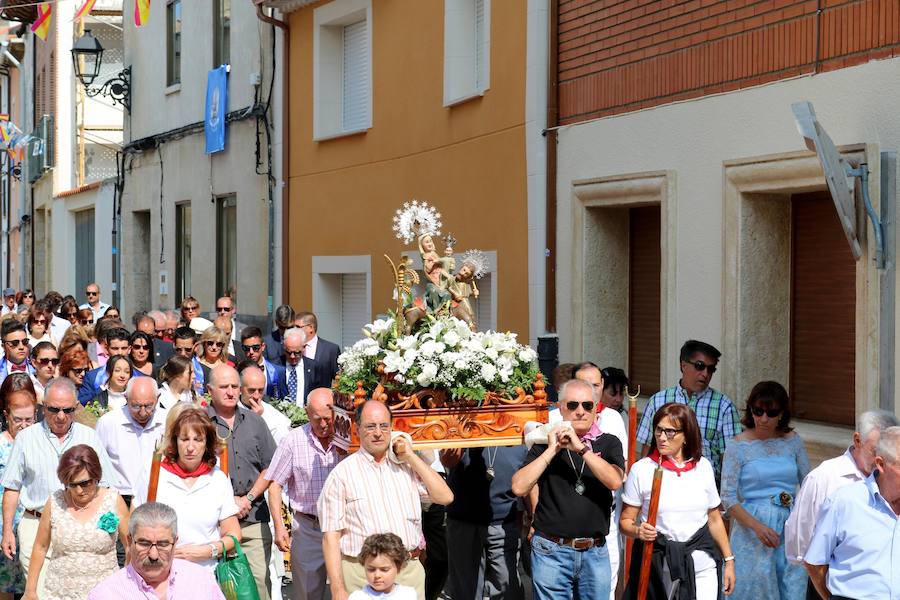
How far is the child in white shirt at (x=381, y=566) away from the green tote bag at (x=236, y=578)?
104 cm

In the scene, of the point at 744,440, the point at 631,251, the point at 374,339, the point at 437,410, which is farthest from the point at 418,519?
the point at 631,251

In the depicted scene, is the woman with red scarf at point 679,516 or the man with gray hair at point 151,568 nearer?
the man with gray hair at point 151,568

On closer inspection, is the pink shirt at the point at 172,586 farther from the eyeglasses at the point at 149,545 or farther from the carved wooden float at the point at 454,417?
the carved wooden float at the point at 454,417

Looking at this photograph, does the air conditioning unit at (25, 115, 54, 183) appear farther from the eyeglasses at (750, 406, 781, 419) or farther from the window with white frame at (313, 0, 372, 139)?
the eyeglasses at (750, 406, 781, 419)

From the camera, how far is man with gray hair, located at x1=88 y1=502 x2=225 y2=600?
5.96 metres

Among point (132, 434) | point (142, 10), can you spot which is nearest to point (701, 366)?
point (132, 434)

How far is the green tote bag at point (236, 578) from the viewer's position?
734cm

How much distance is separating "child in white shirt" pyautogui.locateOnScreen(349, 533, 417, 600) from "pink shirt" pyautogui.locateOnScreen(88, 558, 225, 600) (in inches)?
26.4

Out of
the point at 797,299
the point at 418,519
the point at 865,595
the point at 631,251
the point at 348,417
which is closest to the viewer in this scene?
the point at 865,595

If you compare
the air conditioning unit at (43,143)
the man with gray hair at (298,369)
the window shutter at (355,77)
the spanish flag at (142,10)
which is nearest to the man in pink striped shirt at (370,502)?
the man with gray hair at (298,369)

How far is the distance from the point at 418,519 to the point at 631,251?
18.9ft

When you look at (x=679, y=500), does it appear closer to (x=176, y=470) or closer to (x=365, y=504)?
(x=365, y=504)

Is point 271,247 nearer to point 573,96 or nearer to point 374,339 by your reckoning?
point 573,96

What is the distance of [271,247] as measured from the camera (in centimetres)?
1917
